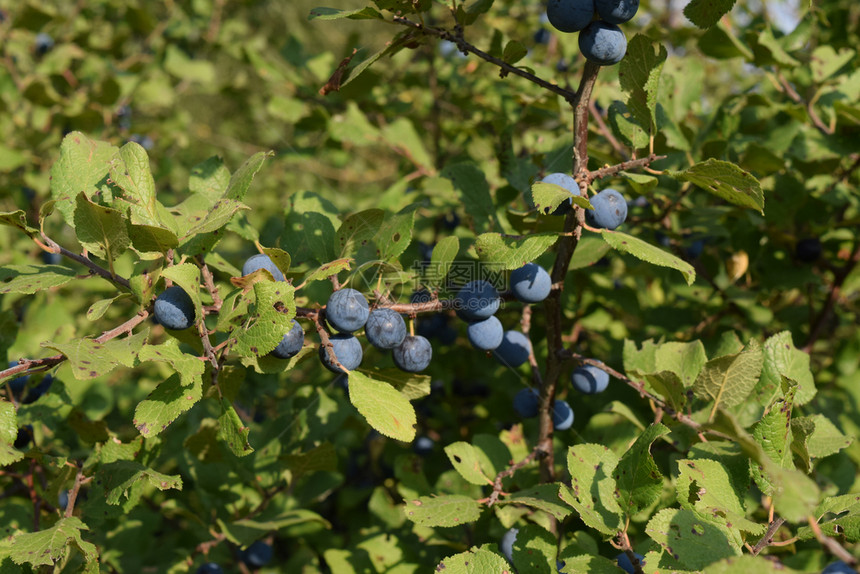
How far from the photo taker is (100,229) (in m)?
1.00

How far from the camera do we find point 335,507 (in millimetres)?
2248

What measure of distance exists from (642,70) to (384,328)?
2.07 feet

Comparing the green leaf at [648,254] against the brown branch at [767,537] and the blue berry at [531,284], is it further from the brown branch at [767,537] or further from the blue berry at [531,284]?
the brown branch at [767,537]

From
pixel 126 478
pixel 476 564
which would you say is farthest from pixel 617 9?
pixel 126 478

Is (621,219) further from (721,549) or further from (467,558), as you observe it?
(467,558)

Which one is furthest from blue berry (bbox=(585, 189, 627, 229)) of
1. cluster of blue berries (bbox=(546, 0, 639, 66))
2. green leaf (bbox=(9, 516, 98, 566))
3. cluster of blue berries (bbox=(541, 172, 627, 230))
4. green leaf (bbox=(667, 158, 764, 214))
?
green leaf (bbox=(9, 516, 98, 566))

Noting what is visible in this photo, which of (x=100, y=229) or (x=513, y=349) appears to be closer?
(x=100, y=229)

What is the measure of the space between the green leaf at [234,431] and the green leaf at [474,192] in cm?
68

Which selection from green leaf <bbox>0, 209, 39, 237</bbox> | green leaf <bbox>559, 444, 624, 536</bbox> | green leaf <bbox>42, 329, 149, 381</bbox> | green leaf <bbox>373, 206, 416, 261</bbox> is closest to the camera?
green leaf <bbox>42, 329, 149, 381</bbox>

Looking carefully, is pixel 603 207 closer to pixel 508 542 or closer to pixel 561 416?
pixel 561 416

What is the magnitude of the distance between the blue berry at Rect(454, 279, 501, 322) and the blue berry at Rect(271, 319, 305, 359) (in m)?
0.29

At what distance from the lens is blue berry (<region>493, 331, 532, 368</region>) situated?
4.77ft

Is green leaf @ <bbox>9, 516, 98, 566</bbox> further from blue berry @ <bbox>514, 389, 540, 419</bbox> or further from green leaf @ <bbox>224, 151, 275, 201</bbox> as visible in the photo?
blue berry @ <bbox>514, 389, 540, 419</bbox>

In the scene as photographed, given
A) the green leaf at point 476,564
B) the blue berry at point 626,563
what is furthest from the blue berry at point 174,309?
the blue berry at point 626,563
